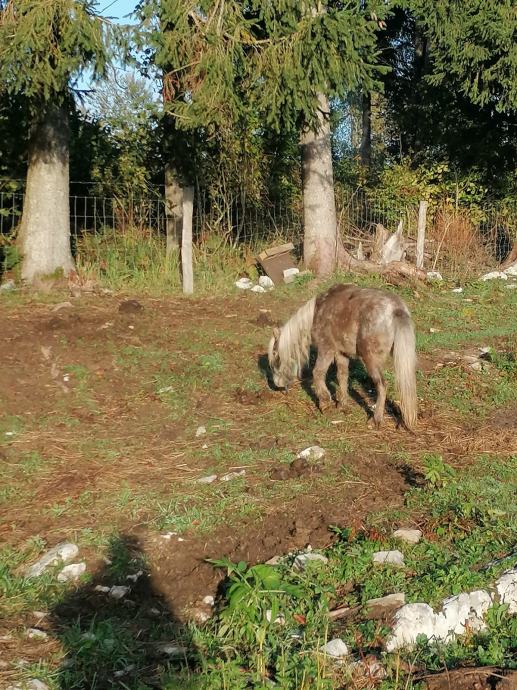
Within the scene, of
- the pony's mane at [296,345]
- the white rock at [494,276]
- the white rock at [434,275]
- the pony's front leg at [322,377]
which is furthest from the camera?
the white rock at [494,276]

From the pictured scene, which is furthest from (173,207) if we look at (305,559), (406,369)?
(305,559)

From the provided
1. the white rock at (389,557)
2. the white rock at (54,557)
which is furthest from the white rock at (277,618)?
the white rock at (54,557)

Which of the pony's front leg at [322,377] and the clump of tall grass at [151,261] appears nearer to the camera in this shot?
the pony's front leg at [322,377]

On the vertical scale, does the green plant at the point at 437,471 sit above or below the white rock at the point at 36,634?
above

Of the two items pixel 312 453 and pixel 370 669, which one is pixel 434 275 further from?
pixel 370 669

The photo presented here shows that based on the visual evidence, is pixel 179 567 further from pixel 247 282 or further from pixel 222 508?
pixel 247 282

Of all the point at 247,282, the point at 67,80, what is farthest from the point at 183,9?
the point at 247,282

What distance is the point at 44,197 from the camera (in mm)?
13125

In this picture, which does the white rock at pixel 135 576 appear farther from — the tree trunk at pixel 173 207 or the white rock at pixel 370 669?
the tree trunk at pixel 173 207

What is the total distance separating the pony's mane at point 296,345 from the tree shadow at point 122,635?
4.12 metres

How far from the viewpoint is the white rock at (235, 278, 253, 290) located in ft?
47.6

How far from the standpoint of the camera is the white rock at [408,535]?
5.39m

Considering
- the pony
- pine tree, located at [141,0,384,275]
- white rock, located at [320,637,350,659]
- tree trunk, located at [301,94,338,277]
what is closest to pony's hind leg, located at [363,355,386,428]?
the pony

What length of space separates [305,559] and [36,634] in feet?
5.46
